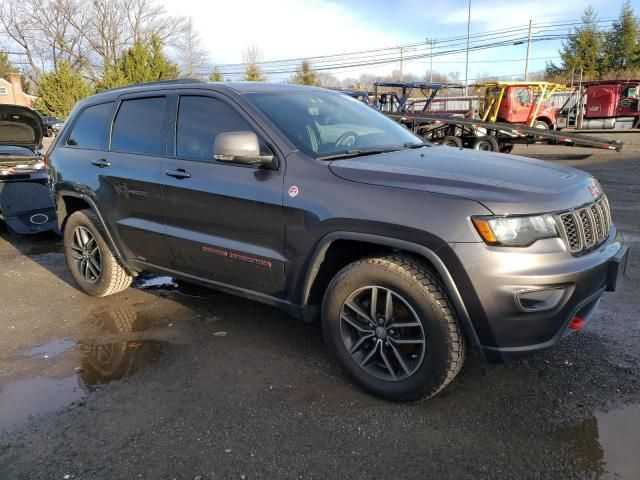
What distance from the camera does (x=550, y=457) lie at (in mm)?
2434

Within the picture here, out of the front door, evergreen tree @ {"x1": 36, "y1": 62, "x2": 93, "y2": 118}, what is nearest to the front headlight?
the front door

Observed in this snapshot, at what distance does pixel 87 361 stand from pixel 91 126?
2168 mm

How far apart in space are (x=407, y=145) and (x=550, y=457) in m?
2.19

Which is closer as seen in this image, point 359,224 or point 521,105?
point 359,224

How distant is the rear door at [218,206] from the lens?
3168 millimetres

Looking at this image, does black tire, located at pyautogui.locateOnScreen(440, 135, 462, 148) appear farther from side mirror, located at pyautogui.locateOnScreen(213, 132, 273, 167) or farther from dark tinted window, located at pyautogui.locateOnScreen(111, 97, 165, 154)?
side mirror, located at pyautogui.locateOnScreen(213, 132, 273, 167)

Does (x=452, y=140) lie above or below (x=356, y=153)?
below

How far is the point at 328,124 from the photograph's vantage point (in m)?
3.58

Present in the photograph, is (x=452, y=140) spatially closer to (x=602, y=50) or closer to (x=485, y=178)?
(x=485, y=178)

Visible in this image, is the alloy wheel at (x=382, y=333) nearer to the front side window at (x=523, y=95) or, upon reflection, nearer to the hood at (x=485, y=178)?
the hood at (x=485, y=178)

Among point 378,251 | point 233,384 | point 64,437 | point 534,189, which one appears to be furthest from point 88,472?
point 534,189

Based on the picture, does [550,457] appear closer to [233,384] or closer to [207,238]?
[233,384]

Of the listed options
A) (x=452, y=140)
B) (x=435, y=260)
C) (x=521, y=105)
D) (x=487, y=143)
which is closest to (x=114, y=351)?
(x=435, y=260)

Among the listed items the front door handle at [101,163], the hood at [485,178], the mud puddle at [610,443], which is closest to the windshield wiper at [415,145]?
the hood at [485,178]
